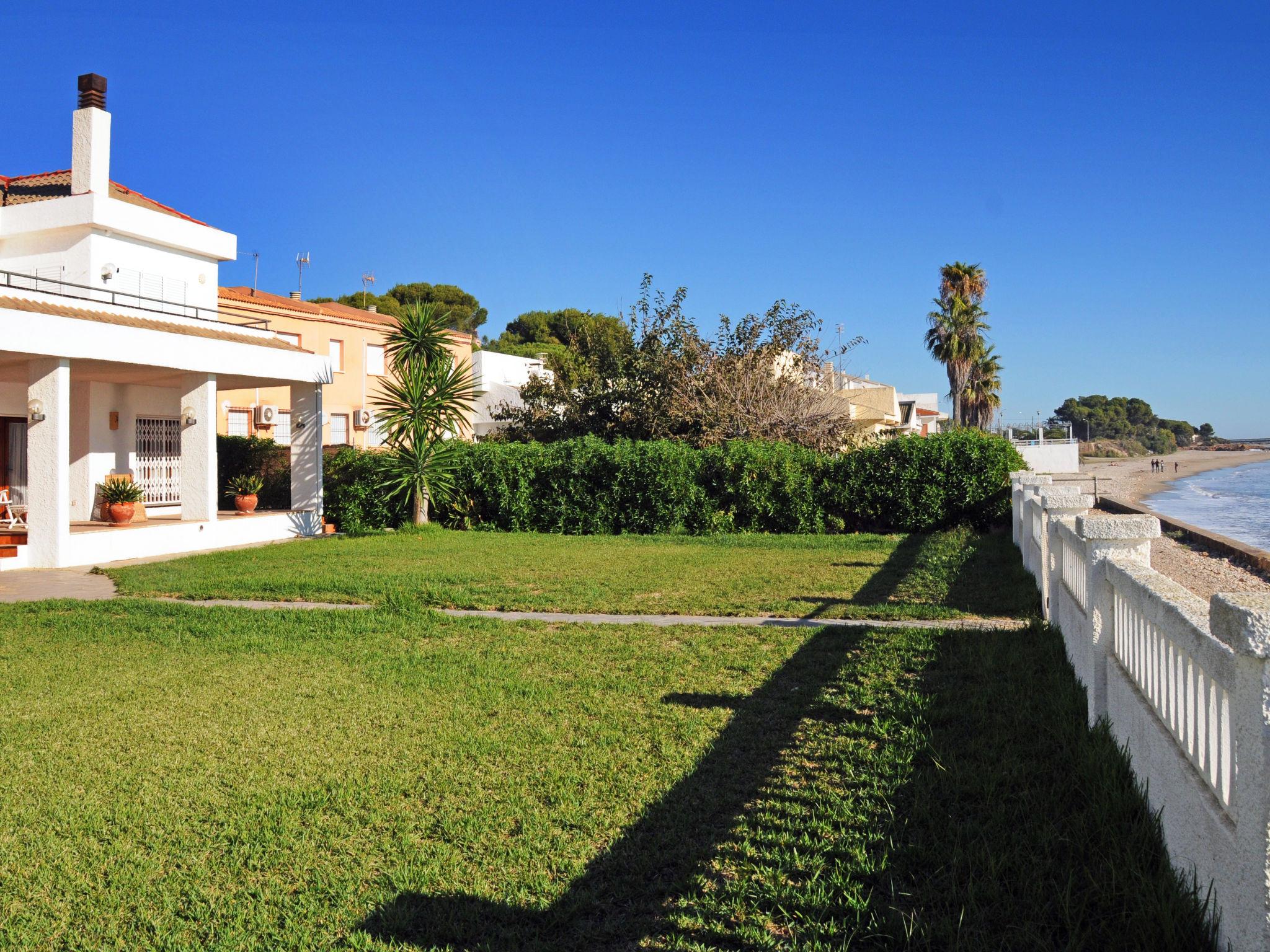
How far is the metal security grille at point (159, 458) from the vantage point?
20.7m

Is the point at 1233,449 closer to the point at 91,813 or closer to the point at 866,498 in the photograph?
the point at 866,498

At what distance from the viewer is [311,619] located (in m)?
9.54

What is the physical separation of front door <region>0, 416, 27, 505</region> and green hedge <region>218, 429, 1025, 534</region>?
609 centimetres

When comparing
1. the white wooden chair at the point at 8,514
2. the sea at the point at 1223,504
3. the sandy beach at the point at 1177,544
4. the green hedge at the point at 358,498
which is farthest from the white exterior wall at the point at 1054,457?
the white wooden chair at the point at 8,514

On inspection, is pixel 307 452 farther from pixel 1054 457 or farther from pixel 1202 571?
pixel 1054 457

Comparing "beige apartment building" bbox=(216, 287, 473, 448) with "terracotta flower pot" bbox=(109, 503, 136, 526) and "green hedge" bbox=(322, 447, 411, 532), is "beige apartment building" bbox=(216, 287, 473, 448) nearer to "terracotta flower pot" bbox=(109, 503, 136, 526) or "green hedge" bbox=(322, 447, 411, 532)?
"green hedge" bbox=(322, 447, 411, 532)

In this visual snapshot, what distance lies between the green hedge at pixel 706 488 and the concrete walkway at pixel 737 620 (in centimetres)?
984

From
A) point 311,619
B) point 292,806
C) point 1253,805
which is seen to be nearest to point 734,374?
point 311,619

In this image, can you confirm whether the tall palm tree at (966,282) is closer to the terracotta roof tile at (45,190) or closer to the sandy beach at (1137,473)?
the sandy beach at (1137,473)

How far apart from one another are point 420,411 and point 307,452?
308 centimetres

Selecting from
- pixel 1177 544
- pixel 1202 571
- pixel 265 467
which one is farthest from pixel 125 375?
pixel 1177 544

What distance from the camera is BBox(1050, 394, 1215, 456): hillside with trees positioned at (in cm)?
15250

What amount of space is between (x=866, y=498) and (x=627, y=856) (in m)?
16.1

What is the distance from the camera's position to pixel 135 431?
2047 cm
